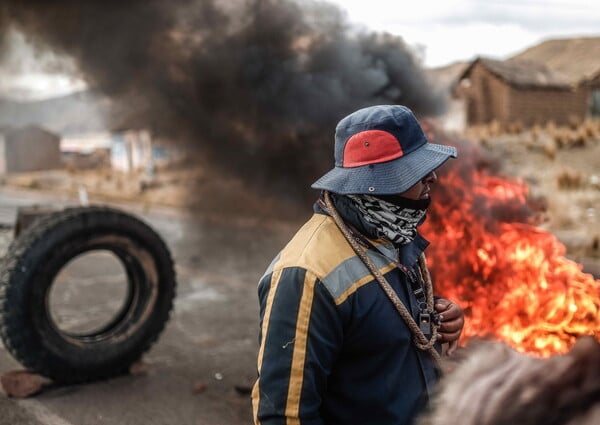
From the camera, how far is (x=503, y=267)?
4.46 metres

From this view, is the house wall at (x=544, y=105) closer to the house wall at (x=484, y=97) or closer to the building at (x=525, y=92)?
the building at (x=525, y=92)

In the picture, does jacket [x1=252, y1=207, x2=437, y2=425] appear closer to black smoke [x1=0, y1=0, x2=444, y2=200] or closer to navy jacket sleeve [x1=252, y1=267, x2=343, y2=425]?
navy jacket sleeve [x1=252, y1=267, x2=343, y2=425]

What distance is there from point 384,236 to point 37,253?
11.8ft

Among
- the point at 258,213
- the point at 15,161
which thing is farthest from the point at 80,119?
the point at 258,213

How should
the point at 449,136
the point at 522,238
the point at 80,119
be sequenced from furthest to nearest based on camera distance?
the point at 80,119 → the point at 449,136 → the point at 522,238

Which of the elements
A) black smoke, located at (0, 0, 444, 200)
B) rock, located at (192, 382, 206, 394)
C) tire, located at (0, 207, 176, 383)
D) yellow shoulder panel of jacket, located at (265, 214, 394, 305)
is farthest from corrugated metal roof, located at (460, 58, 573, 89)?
yellow shoulder panel of jacket, located at (265, 214, 394, 305)

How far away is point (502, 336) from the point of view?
10.4 ft

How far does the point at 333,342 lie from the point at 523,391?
1.87 feet

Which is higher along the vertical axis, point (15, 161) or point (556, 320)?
point (556, 320)

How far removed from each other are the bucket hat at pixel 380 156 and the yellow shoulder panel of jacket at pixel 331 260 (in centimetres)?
15

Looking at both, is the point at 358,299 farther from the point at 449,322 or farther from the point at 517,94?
the point at 517,94

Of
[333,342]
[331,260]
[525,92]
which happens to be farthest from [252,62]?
[525,92]

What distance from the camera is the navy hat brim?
1.80m

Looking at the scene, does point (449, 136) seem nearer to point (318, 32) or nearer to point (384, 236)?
point (318, 32)
